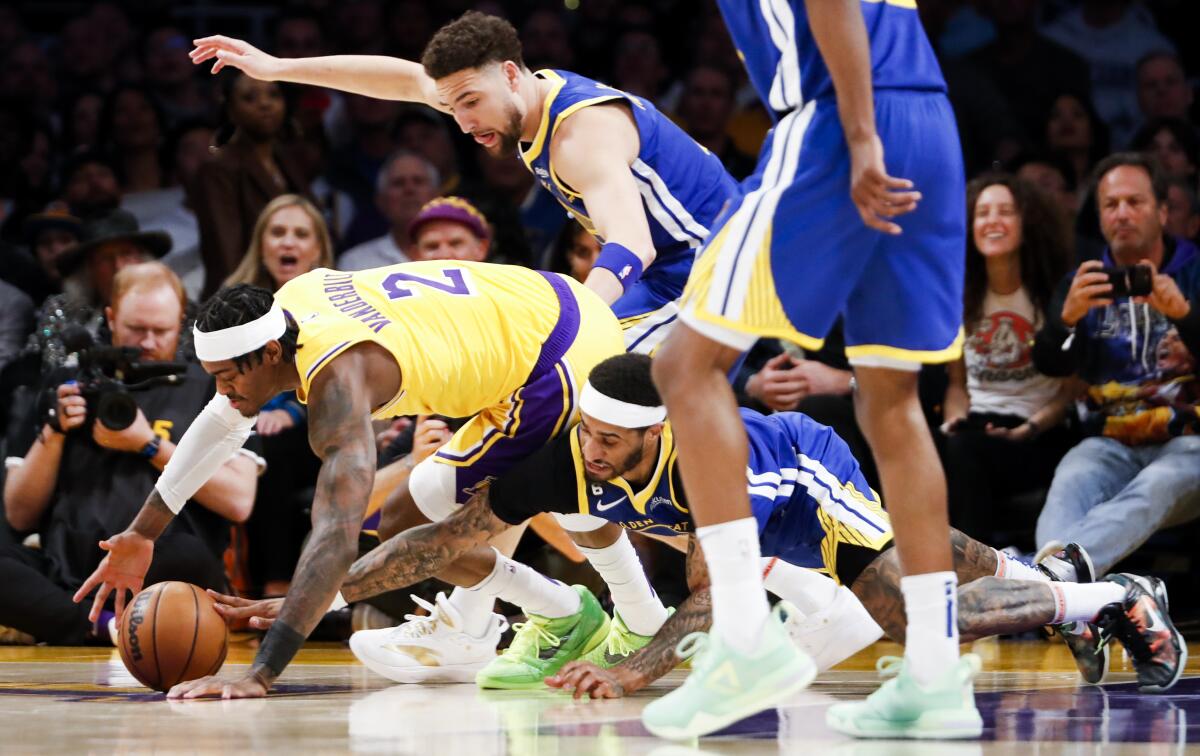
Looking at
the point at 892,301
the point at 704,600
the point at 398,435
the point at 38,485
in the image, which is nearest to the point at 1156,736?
the point at 892,301

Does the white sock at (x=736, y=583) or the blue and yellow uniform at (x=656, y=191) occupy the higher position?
the blue and yellow uniform at (x=656, y=191)

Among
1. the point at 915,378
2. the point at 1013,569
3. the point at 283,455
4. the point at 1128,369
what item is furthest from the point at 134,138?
the point at 915,378

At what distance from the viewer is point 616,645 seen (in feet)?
16.0

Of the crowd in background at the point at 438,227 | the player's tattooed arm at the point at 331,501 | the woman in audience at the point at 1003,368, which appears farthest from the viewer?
the woman in audience at the point at 1003,368

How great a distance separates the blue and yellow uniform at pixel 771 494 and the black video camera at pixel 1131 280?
6.87ft

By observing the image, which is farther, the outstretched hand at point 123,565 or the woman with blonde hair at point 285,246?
the woman with blonde hair at point 285,246

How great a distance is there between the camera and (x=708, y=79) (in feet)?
28.6

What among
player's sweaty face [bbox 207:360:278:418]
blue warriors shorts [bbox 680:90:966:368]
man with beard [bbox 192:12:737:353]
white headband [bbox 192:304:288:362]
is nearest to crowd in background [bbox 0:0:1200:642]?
man with beard [bbox 192:12:737:353]

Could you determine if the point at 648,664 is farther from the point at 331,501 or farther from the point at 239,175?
the point at 239,175

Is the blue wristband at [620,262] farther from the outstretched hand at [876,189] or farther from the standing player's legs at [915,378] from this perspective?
the outstretched hand at [876,189]

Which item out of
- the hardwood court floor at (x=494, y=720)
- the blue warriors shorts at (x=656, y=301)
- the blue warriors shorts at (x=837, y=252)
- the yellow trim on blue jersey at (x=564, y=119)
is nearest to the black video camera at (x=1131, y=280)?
the hardwood court floor at (x=494, y=720)

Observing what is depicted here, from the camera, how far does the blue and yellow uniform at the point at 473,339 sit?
421cm

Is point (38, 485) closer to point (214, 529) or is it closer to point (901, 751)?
point (214, 529)

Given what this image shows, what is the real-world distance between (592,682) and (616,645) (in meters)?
0.79
